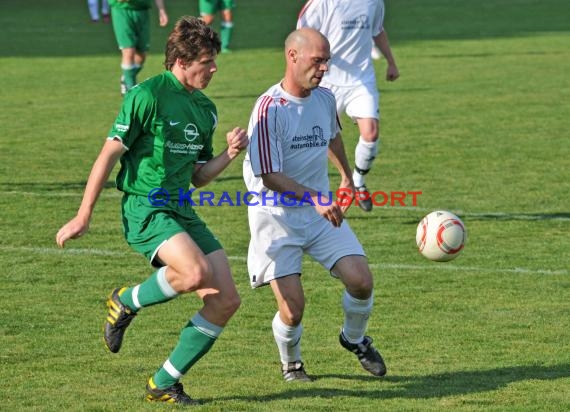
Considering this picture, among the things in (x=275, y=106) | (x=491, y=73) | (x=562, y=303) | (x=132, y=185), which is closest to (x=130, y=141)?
(x=132, y=185)

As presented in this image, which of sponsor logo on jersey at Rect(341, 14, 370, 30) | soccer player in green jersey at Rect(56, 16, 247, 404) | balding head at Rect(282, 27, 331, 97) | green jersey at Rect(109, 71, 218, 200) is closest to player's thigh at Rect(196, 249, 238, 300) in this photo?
soccer player in green jersey at Rect(56, 16, 247, 404)

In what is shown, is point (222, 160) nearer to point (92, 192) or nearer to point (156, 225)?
point (156, 225)

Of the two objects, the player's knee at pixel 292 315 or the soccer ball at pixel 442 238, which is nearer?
the player's knee at pixel 292 315

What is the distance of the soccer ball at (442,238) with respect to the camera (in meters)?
8.70

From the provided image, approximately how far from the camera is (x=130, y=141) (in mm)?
6988

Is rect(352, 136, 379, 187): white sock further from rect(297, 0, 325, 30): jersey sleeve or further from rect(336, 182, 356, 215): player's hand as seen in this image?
rect(336, 182, 356, 215): player's hand

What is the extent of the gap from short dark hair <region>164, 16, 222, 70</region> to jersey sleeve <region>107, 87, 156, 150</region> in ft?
0.91

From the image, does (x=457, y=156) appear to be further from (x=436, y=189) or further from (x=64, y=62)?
(x=64, y=62)

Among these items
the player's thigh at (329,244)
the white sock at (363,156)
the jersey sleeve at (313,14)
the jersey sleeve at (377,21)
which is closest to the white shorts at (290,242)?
the player's thigh at (329,244)

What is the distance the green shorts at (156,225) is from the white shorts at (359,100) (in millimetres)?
5706

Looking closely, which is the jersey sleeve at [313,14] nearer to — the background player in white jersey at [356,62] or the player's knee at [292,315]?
the background player in white jersey at [356,62]

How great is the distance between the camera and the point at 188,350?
22.8ft

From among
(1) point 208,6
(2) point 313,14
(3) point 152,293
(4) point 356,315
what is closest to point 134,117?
(3) point 152,293

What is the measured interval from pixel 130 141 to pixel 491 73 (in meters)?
18.6
